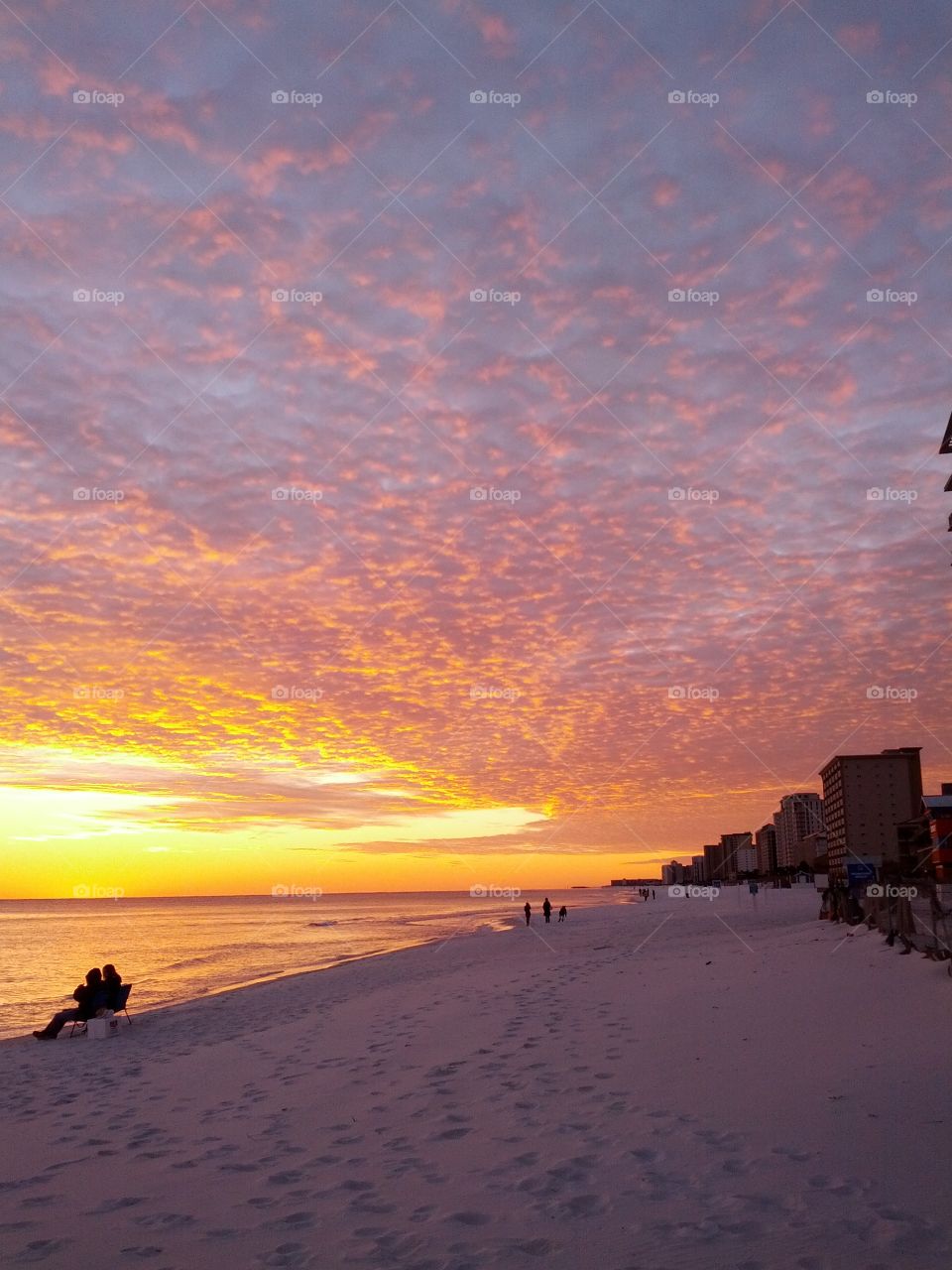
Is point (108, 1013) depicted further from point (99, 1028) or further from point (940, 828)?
point (940, 828)

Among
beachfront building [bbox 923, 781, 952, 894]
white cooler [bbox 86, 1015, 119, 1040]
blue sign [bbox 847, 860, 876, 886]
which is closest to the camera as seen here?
white cooler [bbox 86, 1015, 119, 1040]

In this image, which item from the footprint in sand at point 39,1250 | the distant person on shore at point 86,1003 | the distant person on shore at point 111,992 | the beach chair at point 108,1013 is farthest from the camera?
the distant person on shore at point 111,992

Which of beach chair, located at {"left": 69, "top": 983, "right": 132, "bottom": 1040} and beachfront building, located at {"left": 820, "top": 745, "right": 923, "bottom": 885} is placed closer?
beach chair, located at {"left": 69, "top": 983, "right": 132, "bottom": 1040}

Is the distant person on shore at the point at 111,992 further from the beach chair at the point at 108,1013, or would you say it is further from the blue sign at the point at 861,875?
the blue sign at the point at 861,875

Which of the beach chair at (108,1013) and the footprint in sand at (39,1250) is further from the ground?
the footprint in sand at (39,1250)

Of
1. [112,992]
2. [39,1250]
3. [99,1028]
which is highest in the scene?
[39,1250]

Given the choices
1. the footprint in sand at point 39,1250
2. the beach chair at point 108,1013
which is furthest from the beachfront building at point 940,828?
the footprint in sand at point 39,1250

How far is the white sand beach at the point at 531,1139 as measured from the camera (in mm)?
5160

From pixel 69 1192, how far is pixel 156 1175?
2.16 ft

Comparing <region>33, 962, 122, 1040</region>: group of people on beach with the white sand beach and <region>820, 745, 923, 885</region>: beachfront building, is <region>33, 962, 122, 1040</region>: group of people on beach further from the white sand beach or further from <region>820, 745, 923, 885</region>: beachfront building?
<region>820, 745, 923, 885</region>: beachfront building

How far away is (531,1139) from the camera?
276 inches

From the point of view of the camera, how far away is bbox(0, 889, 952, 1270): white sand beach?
5.16m

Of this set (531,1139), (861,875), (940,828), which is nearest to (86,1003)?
(531,1139)

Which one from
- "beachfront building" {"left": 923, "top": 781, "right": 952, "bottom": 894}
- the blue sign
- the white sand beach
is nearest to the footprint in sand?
the white sand beach
